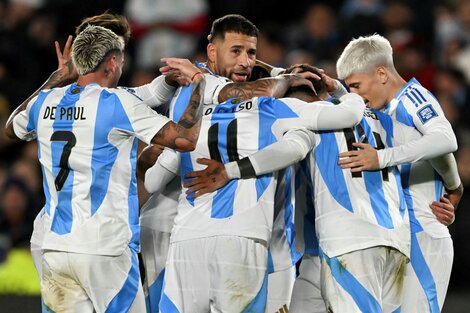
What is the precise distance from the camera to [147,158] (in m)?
7.61

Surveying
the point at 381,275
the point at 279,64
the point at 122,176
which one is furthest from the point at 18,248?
the point at 381,275

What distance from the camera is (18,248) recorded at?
1144 cm

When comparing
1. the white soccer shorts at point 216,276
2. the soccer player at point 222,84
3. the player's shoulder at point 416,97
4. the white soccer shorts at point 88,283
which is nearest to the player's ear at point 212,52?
the soccer player at point 222,84

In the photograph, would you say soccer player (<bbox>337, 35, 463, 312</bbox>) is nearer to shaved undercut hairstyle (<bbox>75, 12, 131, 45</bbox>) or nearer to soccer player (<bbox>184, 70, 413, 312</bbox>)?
soccer player (<bbox>184, 70, 413, 312</bbox>)

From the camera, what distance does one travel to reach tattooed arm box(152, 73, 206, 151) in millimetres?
6668

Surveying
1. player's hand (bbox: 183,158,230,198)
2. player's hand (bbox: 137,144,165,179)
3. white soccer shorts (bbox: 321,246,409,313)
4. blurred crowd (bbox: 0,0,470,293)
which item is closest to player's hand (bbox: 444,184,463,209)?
white soccer shorts (bbox: 321,246,409,313)

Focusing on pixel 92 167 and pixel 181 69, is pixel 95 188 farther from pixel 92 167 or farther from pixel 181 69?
pixel 181 69

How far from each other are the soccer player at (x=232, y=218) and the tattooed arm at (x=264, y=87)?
0.24ft

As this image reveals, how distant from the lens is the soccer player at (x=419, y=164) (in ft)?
23.4

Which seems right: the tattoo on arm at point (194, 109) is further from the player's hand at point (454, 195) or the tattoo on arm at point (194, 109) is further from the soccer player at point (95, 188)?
the player's hand at point (454, 195)

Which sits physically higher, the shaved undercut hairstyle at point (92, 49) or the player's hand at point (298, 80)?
the shaved undercut hairstyle at point (92, 49)

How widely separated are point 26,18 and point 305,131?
27.1 feet

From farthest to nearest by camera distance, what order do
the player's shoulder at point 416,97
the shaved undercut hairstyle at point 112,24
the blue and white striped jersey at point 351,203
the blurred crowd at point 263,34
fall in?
the blurred crowd at point 263,34, the shaved undercut hairstyle at point 112,24, the player's shoulder at point 416,97, the blue and white striped jersey at point 351,203

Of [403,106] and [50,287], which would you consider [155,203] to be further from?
[403,106]
